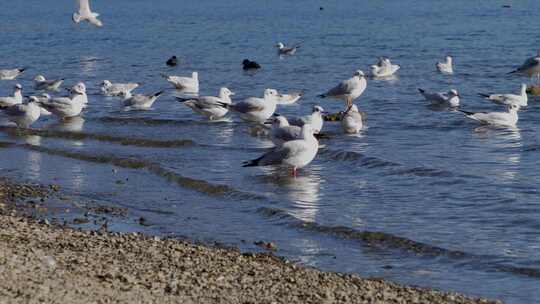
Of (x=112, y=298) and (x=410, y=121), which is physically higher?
(x=112, y=298)

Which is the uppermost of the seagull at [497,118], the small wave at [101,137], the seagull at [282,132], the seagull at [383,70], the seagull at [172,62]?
the seagull at [282,132]

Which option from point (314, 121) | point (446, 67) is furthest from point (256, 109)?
point (446, 67)

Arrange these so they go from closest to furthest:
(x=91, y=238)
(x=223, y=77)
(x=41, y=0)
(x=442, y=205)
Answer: (x=91, y=238) → (x=442, y=205) → (x=223, y=77) → (x=41, y=0)

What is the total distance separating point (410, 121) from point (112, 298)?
12202 mm

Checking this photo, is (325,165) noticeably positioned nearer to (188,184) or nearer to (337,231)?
(188,184)

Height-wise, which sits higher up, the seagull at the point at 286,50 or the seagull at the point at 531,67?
the seagull at the point at 531,67

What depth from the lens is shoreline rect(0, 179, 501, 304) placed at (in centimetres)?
685

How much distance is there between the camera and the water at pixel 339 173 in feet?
29.9

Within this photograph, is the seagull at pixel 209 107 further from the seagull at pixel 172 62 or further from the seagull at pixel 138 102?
the seagull at pixel 172 62

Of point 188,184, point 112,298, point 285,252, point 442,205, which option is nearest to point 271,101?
point 188,184

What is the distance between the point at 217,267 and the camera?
7.96 meters

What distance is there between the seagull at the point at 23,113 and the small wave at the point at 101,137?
0.20 m

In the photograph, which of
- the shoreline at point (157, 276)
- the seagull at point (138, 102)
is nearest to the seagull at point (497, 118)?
the seagull at point (138, 102)

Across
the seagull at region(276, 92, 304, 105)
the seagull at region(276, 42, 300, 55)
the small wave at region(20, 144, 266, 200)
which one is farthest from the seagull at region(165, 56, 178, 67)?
the small wave at region(20, 144, 266, 200)
